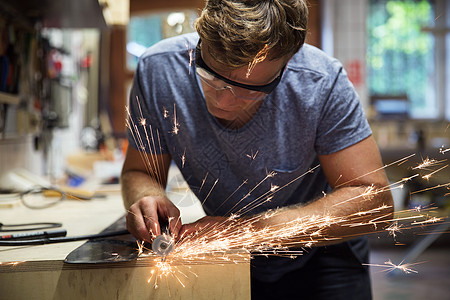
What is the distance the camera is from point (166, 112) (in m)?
1.57

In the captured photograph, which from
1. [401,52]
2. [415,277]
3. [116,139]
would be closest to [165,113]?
[415,277]

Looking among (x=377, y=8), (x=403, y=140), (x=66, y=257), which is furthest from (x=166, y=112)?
(x=377, y=8)

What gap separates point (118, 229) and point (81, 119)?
4245 millimetres

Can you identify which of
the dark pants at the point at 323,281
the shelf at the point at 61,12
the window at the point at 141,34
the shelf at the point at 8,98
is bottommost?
the dark pants at the point at 323,281

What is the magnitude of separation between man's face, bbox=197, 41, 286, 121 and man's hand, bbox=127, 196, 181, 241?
30cm

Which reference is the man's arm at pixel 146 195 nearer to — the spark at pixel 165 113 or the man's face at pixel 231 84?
the spark at pixel 165 113

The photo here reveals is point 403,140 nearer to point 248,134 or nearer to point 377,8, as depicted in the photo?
point 377,8

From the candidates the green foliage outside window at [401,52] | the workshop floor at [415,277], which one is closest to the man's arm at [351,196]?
the workshop floor at [415,277]

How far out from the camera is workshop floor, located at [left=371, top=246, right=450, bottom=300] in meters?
3.86

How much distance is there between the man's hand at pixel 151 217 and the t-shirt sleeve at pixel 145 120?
0.29 metres

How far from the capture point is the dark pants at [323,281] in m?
1.66

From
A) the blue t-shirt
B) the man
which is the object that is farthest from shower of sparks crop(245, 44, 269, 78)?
the blue t-shirt

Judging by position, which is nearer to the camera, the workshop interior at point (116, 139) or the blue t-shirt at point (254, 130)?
the workshop interior at point (116, 139)

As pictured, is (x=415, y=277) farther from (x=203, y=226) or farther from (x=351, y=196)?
(x=203, y=226)
